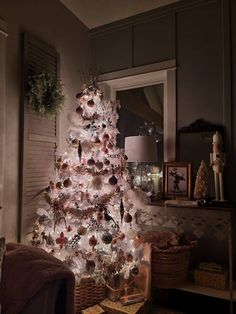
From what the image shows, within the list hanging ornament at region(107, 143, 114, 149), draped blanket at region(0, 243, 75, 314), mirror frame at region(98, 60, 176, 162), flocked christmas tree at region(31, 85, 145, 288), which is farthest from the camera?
mirror frame at region(98, 60, 176, 162)

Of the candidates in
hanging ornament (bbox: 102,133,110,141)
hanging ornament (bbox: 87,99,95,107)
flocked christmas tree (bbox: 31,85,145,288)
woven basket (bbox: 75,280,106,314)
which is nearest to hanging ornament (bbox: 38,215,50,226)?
flocked christmas tree (bbox: 31,85,145,288)

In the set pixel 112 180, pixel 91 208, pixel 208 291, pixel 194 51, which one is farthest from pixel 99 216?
pixel 194 51

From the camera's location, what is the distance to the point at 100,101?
7.99ft

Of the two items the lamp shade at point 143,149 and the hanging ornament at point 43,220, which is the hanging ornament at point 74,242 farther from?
the lamp shade at point 143,149

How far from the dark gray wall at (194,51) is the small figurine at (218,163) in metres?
0.16

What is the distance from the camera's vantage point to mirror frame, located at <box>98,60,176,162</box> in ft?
8.98

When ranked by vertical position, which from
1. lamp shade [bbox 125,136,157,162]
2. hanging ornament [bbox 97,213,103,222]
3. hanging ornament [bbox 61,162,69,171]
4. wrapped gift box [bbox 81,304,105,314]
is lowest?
wrapped gift box [bbox 81,304,105,314]

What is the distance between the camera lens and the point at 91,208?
Answer: 2.13 metres

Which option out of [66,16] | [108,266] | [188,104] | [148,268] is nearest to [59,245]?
[108,266]

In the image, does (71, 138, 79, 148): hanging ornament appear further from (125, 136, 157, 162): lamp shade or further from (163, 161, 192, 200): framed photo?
(163, 161, 192, 200): framed photo

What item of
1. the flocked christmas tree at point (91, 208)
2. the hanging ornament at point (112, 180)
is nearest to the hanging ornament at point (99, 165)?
the flocked christmas tree at point (91, 208)

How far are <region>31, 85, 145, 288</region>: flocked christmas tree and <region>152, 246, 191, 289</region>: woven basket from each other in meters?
0.17

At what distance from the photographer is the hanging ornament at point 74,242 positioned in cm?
208

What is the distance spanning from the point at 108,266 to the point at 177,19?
245 centimetres
